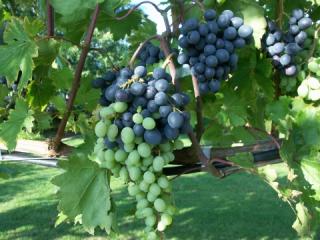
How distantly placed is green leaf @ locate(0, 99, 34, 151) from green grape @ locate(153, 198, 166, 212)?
577 mm

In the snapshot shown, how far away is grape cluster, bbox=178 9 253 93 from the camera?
1.33m

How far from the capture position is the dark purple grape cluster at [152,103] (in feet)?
3.69

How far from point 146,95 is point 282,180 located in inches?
315

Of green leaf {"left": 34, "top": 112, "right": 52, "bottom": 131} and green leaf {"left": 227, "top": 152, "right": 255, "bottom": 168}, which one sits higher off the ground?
green leaf {"left": 34, "top": 112, "right": 52, "bottom": 131}

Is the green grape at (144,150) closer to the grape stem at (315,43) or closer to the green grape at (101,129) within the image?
the green grape at (101,129)

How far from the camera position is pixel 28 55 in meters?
1.44

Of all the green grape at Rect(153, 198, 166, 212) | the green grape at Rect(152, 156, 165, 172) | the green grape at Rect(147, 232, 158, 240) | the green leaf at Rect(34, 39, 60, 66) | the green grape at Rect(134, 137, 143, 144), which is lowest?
the green grape at Rect(147, 232, 158, 240)

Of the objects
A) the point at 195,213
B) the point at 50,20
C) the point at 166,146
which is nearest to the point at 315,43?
the point at 166,146

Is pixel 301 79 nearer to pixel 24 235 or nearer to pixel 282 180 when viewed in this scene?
pixel 24 235

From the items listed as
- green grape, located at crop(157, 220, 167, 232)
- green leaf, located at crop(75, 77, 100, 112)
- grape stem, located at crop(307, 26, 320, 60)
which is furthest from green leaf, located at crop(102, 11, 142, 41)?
green grape, located at crop(157, 220, 167, 232)

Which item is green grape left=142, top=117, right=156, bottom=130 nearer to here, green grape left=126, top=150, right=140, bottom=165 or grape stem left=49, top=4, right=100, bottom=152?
green grape left=126, top=150, right=140, bottom=165

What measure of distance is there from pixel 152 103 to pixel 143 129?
7 centimetres

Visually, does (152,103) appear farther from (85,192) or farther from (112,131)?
(85,192)

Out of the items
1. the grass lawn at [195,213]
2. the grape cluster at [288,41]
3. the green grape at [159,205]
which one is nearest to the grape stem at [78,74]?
the green grape at [159,205]
